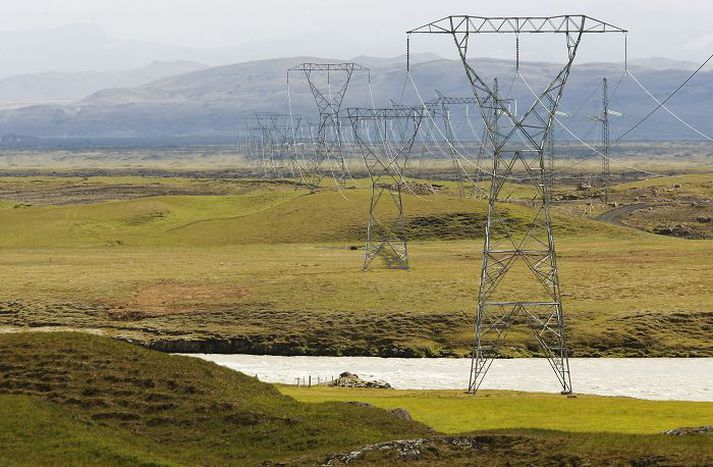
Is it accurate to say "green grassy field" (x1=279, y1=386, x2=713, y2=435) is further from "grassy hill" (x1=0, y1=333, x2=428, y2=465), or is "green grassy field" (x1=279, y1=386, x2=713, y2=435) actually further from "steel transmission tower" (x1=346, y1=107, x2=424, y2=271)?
"steel transmission tower" (x1=346, y1=107, x2=424, y2=271)

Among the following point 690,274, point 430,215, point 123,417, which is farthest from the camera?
point 430,215

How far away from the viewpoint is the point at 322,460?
129 ft

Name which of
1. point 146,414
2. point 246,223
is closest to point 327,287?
point 146,414

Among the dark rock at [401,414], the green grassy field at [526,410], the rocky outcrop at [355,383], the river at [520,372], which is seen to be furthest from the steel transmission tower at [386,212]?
the dark rock at [401,414]

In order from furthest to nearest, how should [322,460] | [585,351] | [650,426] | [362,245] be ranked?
[362,245], [585,351], [650,426], [322,460]

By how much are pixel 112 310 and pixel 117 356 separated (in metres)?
38.0

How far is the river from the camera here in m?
68.2

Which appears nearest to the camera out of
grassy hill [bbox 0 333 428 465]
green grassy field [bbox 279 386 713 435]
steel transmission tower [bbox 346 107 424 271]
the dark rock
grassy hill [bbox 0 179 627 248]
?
grassy hill [bbox 0 333 428 465]

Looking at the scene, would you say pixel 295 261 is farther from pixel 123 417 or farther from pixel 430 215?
pixel 123 417

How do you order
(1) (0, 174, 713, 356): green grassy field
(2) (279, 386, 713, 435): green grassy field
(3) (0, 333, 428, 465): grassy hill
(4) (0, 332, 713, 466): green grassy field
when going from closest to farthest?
1. (4) (0, 332, 713, 466): green grassy field
2. (3) (0, 333, 428, 465): grassy hill
3. (2) (279, 386, 713, 435): green grassy field
4. (1) (0, 174, 713, 356): green grassy field

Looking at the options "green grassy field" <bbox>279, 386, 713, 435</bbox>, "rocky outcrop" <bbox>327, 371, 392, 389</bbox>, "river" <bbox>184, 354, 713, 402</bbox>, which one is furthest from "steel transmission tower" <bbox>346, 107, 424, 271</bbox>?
"green grassy field" <bbox>279, 386, 713, 435</bbox>

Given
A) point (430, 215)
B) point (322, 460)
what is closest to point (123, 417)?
point (322, 460)

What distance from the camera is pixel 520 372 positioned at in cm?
7388

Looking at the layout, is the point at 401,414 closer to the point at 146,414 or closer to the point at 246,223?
the point at 146,414
